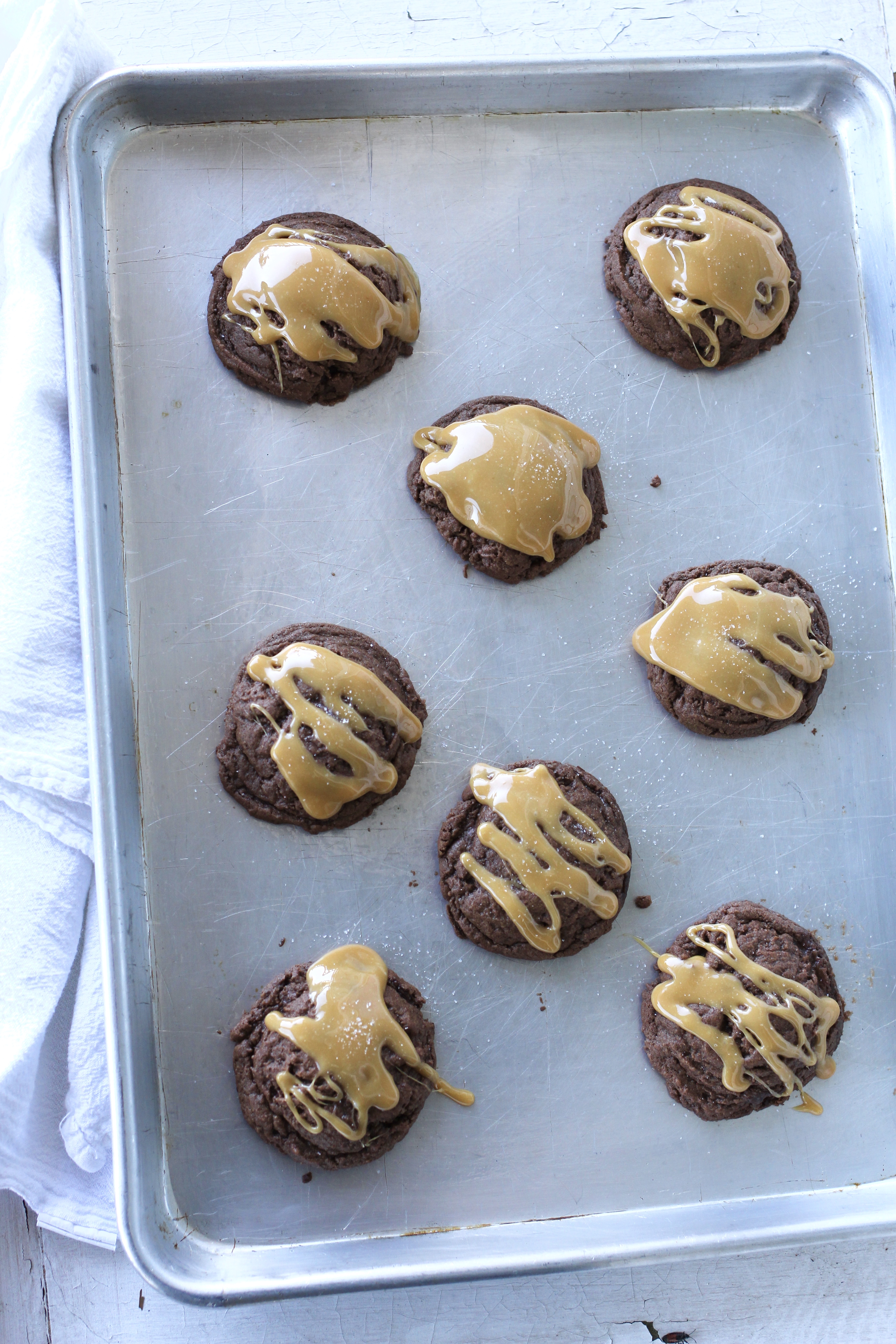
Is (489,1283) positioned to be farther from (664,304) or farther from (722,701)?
(664,304)

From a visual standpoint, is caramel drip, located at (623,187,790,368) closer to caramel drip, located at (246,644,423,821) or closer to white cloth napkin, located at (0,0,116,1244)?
caramel drip, located at (246,644,423,821)

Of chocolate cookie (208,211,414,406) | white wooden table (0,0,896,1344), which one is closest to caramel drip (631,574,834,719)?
chocolate cookie (208,211,414,406)

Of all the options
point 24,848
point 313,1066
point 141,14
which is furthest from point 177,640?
point 141,14

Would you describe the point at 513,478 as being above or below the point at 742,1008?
above

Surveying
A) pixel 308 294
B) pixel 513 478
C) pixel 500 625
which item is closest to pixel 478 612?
pixel 500 625

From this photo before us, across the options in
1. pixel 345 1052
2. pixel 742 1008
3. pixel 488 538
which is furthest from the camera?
pixel 488 538

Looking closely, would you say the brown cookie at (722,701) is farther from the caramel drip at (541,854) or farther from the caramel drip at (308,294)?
the caramel drip at (308,294)

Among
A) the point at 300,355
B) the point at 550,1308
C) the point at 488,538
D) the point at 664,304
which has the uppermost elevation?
the point at 664,304

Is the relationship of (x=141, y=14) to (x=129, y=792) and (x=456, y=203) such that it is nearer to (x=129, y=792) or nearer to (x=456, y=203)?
(x=456, y=203)
